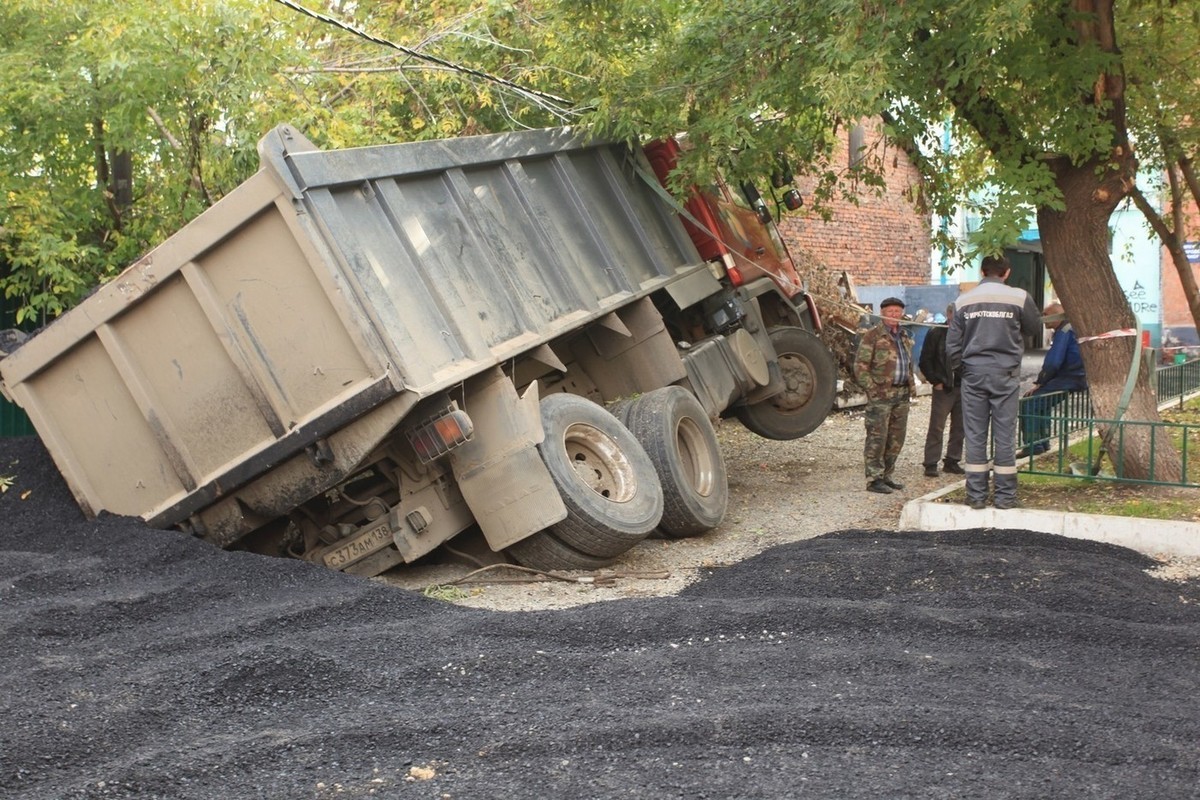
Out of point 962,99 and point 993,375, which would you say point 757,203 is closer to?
point 962,99

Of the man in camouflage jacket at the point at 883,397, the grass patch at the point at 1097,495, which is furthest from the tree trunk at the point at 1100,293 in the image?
the man in camouflage jacket at the point at 883,397

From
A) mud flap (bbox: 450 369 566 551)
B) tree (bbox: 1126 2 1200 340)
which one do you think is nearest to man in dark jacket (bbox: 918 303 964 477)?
tree (bbox: 1126 2 1200 340)

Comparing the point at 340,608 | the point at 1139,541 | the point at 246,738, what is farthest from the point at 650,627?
the point at 1139,541

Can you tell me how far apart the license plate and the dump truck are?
0.01 meters

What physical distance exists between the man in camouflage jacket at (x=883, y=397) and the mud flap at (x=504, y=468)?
3983 millimetres

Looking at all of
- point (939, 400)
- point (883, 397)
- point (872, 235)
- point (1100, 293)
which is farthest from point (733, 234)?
point (872, 235)

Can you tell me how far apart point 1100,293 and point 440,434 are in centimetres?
500

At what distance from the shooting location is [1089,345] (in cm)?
959

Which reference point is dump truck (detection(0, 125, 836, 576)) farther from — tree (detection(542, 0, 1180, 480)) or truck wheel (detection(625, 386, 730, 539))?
tree (detection(542, 0, 1180, 480))

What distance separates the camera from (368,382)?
693cm

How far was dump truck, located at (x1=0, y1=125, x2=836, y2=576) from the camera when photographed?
702cm

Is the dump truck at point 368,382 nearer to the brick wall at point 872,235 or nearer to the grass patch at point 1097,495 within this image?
the grass patch at point 1097,495

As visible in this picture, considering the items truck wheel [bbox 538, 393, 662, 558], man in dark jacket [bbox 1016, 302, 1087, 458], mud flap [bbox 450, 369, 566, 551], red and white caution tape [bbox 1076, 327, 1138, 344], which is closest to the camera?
mud flap [bbox 450, 369, 566, 551]

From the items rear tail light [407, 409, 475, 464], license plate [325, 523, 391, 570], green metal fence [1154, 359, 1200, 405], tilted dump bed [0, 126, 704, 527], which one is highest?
tilted dump bed [0, 126, 704, 527]
